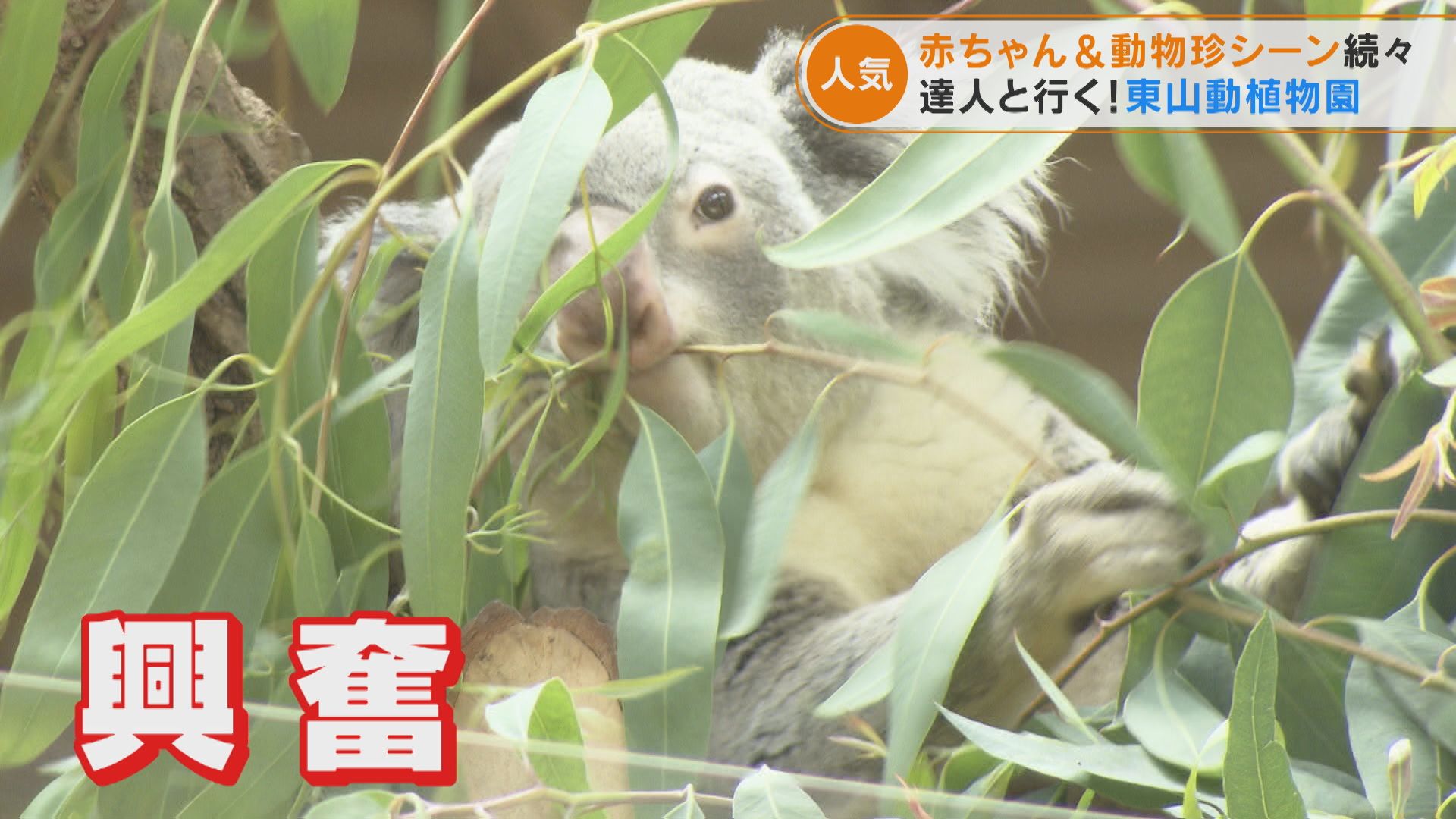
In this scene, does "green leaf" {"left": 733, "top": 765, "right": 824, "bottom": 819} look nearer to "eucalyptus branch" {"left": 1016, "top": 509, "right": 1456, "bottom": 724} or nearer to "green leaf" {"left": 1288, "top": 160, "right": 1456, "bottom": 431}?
"eucalyptus branch" {"left": 1016, "top": 509, "right": 1456, "bottom": 724}

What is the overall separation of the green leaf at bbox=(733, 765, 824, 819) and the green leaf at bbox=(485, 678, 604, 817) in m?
0.10

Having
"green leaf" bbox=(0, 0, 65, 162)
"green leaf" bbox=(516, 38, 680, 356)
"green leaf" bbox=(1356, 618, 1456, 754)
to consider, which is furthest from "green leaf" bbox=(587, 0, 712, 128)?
"green leaf" bbox=(1356, 618, 1456, 754)

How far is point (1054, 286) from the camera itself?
12.4 feet

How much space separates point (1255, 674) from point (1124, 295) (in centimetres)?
304

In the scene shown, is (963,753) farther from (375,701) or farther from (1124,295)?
(1124,295)

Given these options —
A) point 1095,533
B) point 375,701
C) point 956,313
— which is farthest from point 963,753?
point 956,313

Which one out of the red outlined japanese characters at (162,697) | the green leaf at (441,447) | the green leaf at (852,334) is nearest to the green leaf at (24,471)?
the red outlined japanese characters at (162,697)

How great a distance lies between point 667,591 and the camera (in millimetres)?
1000

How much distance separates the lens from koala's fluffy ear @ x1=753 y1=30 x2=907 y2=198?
1.53 meters

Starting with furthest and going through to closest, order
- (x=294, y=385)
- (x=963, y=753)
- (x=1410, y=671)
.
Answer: (x=294, y=385), (x=963, y=753), (x=1410, y=671)

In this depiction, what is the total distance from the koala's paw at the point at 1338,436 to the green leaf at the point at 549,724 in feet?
1.97

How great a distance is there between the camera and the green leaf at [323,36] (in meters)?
1.21

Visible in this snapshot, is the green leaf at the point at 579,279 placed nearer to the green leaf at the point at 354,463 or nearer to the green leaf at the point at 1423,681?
the green leaf at the point at 354,463

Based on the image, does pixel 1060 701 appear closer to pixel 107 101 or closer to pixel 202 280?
pixel 202 280
